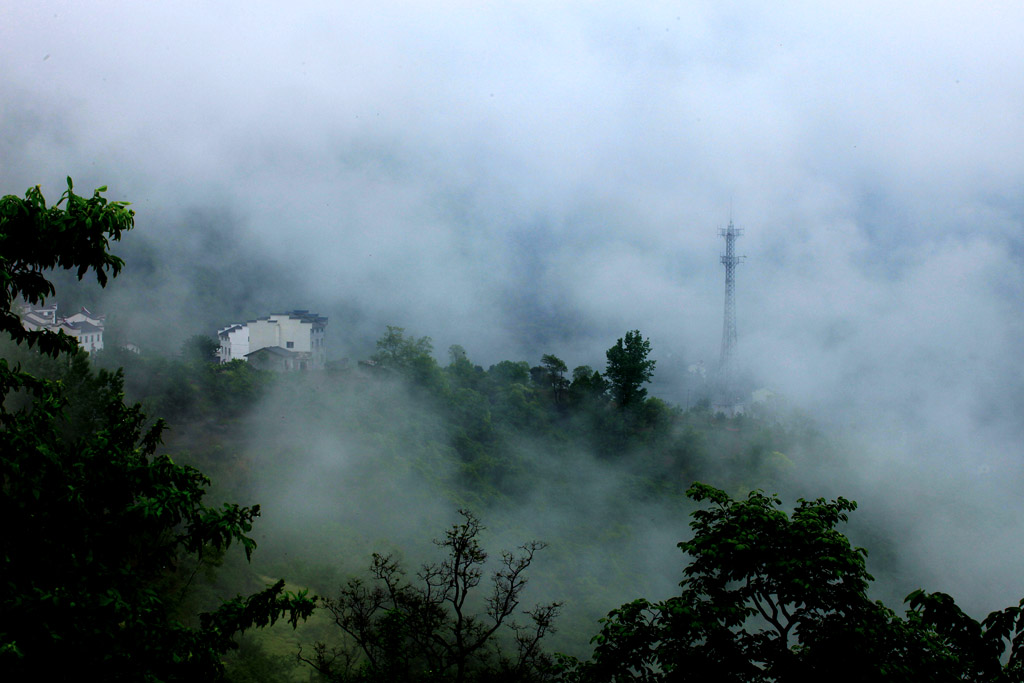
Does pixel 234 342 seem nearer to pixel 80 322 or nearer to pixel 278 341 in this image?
pixel 278 341

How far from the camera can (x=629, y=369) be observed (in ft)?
133

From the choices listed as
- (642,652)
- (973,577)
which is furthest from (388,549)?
(973,577)

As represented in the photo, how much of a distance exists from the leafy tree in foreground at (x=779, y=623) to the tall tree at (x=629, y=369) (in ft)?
101

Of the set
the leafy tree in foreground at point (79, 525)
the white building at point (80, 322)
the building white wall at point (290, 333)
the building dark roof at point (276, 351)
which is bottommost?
the leafy tree in foreground at point (79, 525)

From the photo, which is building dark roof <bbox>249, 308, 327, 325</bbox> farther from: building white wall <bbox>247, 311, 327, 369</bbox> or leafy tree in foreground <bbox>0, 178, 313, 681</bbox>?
leafy tree in foreground <bbox>0, 178, 313, 681</bbox>

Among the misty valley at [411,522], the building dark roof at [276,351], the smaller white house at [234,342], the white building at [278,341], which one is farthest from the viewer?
the smaller white house at [234,342]

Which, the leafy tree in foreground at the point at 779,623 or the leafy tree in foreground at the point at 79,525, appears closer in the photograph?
the leafy tree in foreground at the point at 79,525

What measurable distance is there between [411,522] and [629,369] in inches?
731

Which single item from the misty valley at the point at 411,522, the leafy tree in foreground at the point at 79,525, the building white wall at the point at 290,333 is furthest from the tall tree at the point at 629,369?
the leafy tree in foreground at the point at 79,525

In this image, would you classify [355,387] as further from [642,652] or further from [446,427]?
[642,652]

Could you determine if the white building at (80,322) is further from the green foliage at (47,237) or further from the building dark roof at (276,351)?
the green foliage at (47,237)

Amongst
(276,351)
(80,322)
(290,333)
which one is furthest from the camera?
(290,333)

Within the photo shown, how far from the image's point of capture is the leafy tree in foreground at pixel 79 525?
18.6 ft

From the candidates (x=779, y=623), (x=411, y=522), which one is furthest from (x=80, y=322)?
(x=779, y=623)
